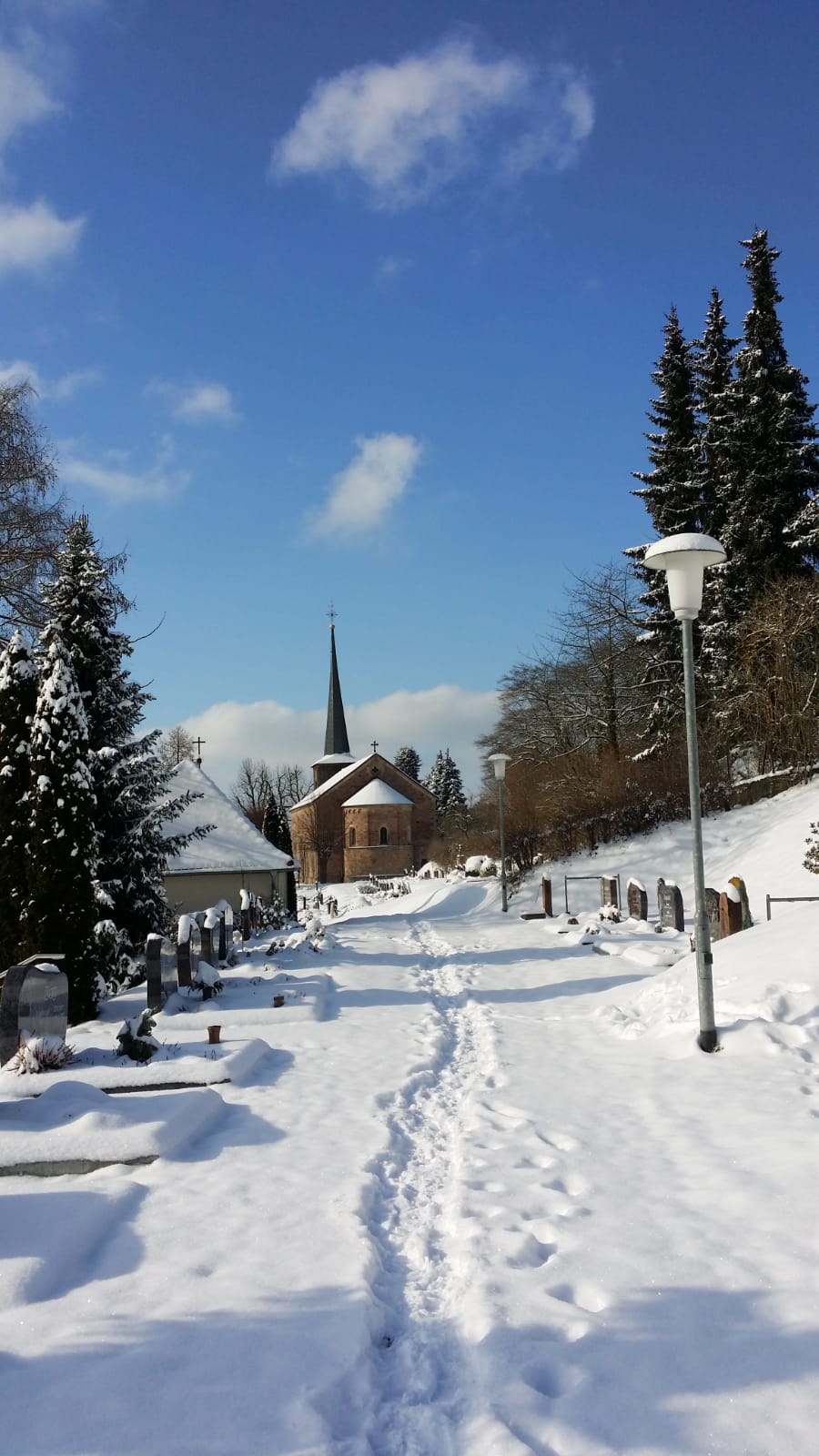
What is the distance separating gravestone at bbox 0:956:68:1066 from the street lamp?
5.40 meters

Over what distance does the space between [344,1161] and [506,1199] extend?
3.81ft

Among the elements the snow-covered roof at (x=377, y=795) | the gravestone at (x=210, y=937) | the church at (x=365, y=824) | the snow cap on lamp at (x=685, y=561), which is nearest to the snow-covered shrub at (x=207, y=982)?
the gravestone at (x=210, y=937)

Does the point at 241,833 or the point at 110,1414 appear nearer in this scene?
the point at 110,1414

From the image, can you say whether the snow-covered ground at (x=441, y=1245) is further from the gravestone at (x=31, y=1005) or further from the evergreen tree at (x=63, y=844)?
the evergreen tree at (x=63, y=844)

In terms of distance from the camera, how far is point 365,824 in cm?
6181

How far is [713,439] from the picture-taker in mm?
30438

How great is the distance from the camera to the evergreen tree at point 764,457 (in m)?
27.1

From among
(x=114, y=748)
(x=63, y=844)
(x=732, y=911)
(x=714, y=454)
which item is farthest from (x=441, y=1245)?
(x=714, y=454)

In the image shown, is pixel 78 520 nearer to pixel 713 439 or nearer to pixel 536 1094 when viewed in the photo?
pixel 536 1094

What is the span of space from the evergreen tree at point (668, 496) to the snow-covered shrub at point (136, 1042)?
2285cm

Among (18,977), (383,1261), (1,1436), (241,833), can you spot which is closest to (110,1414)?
(1,1436)

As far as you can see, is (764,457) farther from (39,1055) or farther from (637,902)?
(39,1055)

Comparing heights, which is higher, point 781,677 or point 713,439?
point 713,439

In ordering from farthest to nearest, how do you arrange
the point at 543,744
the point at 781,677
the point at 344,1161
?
the point at 543,744
the point at 781,677
the point at 344,1161
